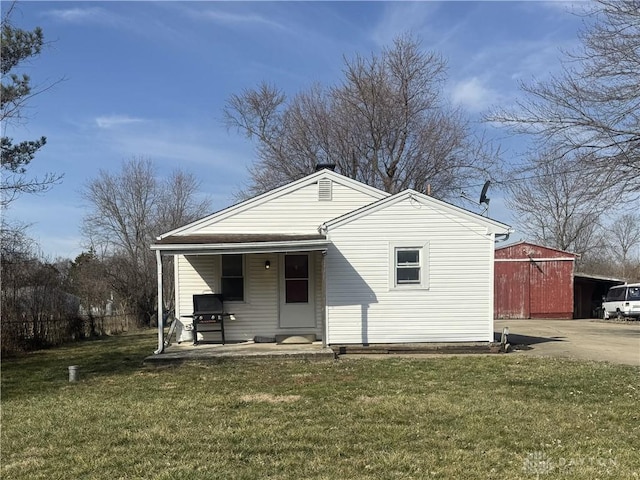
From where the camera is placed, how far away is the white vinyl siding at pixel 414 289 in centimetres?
1167

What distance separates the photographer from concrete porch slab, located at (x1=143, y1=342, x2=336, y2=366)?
10.4m

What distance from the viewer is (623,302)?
85.7 ft

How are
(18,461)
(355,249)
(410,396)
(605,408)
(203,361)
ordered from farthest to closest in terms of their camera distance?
(355,249) < (203,361) < (410,396) < (605,408) < (18,461)

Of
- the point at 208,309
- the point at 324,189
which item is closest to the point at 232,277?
the point at 208,309

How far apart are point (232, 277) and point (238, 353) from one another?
261 centimetres

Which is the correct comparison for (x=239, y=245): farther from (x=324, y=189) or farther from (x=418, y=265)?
(x=418, y=265)

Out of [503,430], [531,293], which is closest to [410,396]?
[503,430]

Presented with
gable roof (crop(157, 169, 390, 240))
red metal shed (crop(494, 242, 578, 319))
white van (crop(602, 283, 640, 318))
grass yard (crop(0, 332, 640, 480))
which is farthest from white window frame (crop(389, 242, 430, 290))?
white van (crop(602, 283, 640, 318))

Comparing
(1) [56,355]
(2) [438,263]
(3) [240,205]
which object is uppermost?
(3) [240,205]

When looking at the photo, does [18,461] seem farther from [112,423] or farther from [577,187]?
[577,187]

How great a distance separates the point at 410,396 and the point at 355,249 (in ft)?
16.3

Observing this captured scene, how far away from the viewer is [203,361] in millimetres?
10359

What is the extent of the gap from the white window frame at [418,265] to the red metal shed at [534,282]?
59.9ft

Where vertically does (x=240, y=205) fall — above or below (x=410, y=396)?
above
